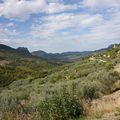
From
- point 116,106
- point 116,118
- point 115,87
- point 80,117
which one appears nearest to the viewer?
point 116,118

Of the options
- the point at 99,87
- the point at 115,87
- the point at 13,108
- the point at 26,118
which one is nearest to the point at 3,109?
the point at 13,108

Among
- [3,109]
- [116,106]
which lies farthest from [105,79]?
[3,109]

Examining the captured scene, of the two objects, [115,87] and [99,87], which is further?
[115,87]

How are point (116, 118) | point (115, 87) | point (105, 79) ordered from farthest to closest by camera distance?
1. point (105, 79)
2. point (115, 87)
3. point (116, 118)

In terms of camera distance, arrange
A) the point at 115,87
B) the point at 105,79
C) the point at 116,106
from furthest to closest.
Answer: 1. the point at 105,79
2. the point at 115,87
3. the point at 116,106

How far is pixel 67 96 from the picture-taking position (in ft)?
38.1

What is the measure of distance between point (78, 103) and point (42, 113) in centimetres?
159

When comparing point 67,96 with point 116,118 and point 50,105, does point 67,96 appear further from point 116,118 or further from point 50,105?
point 116,118

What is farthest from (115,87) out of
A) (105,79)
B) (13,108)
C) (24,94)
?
(13,108)

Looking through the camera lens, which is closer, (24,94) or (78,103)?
(78,103)

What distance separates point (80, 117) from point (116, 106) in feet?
5.03

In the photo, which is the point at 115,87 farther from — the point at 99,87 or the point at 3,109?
the point at 3,109

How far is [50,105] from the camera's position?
11.0 meters

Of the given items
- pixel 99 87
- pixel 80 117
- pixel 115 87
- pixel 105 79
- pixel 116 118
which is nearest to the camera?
pixel 116 118
